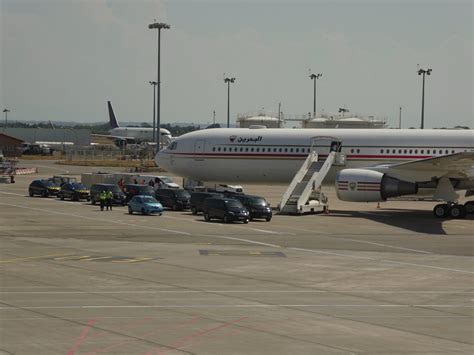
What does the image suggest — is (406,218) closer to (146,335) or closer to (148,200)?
(148,200)

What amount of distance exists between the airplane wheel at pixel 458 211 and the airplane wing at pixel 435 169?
1.75 meters

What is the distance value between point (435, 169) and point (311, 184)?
747 cm

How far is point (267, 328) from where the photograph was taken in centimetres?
1797

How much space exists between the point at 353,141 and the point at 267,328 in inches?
1374

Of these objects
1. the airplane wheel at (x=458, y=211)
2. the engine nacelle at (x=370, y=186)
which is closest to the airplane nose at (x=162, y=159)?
the engine nacelle at (x=370, y=186)

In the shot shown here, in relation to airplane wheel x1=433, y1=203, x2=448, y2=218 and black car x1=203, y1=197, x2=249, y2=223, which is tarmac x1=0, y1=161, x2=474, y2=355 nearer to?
black car x1=203, y1=197, x2=249, y2=223

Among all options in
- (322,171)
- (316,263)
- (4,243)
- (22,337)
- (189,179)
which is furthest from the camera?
(189,179)

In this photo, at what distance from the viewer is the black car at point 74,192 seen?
2295 inches

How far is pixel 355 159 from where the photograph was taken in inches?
2026

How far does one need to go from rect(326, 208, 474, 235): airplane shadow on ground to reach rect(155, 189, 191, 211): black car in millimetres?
9066

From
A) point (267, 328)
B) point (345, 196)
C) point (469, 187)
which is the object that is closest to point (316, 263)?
point (267, 328)

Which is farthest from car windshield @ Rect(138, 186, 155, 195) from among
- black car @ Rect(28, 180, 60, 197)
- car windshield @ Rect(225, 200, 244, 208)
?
car windshield @ Rect(225, 200, 244, 208)

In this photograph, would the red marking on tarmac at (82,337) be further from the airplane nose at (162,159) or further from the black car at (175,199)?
the airplane nose at (162,159)

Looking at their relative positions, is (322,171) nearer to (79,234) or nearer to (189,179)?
(189,179)
